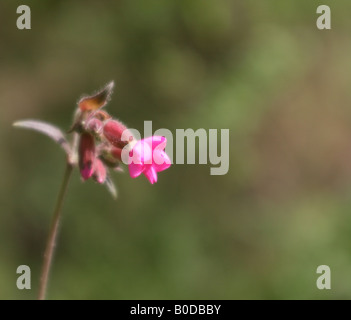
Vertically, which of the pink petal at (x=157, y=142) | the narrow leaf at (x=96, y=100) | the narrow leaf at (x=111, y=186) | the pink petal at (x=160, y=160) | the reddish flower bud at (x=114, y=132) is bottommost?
the narrow leaf at (x=111, y=186)

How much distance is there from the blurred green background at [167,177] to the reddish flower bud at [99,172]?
1397 mm

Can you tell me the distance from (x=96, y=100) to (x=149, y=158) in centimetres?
17

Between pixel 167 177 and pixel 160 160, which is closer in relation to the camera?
pixel 160 160

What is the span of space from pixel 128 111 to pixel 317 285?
1.21 meters

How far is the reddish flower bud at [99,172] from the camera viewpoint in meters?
1.50

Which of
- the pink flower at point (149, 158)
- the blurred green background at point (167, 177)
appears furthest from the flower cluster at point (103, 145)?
the blurred green background at point (167, 177)

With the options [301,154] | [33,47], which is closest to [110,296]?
[33,47]

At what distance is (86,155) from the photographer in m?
1.47

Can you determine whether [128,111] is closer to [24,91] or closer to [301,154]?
[24,91]

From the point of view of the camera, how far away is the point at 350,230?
9.35 feet

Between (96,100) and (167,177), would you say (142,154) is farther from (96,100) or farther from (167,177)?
(167,177)

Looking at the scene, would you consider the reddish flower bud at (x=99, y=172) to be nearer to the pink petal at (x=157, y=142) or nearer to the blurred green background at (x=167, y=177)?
the pink petal at (x=157, y=142)

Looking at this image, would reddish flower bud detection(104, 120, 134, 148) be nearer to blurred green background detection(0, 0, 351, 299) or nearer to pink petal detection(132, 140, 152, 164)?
pink petal detection(132, 140, 152, 164)

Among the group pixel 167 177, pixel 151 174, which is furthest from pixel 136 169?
pixel 167 177
